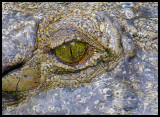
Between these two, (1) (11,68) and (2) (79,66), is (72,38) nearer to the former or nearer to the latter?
(2) (79,66)

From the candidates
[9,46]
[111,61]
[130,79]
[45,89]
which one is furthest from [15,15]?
[130,79]

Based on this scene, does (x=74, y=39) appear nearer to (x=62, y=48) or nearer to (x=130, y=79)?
(x=62, y=48)

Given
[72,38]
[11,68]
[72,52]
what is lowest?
[11,68]

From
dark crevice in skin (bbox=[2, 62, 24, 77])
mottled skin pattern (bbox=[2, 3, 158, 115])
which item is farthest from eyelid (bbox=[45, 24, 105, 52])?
dark crevice in skin (bbox=[2, 62, 24, 77])

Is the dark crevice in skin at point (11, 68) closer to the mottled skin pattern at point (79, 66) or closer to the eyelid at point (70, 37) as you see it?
the mottled skin pattern at point (79, 66)

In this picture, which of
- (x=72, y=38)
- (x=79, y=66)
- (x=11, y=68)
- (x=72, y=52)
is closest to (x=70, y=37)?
(x=72, y=38)

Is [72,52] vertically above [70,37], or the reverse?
[70,37]

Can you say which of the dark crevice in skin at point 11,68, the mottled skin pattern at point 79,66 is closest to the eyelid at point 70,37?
the mottled skin pattern at point 79,66
